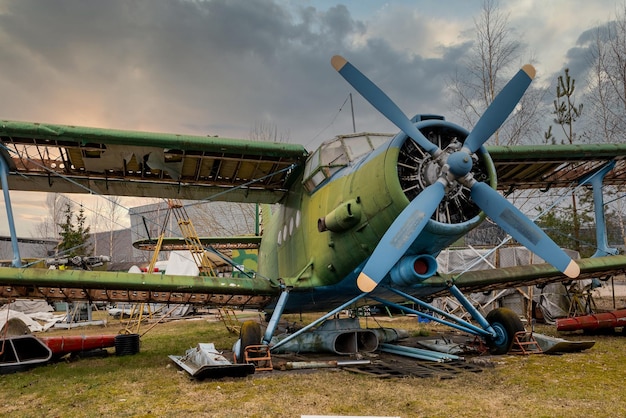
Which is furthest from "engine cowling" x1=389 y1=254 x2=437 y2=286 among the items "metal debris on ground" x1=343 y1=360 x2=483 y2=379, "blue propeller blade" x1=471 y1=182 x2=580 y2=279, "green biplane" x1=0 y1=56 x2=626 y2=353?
"metal debris on ground" x1=343 y1=360 x2=483 y2=379

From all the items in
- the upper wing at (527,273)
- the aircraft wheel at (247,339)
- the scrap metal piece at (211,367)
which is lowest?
the scrap metal piece at (211,367)

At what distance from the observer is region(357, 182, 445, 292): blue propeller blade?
5.74 m

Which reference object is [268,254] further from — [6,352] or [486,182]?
[486,182]

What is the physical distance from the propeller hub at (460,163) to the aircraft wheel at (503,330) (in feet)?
13.1

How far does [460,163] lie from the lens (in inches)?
225

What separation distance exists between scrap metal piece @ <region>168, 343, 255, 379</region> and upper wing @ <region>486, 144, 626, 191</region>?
6332 mm

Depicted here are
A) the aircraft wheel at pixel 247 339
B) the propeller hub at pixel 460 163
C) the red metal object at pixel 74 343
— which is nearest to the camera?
the propeller hub at pixel 460 163

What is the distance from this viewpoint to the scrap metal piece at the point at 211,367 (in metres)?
6.41

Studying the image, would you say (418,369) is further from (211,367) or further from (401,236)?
(211,367)

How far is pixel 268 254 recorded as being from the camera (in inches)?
456

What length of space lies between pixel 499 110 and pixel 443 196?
1.62 metres

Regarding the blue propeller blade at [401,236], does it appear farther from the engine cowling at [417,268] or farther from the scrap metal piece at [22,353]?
the scrap metal piece at [22,353]

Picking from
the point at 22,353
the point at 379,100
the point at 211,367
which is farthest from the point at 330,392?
the point at 22,353

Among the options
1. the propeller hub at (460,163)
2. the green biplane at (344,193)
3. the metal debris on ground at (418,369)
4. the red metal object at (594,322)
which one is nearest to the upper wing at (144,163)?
the green biplane at (344,193)
